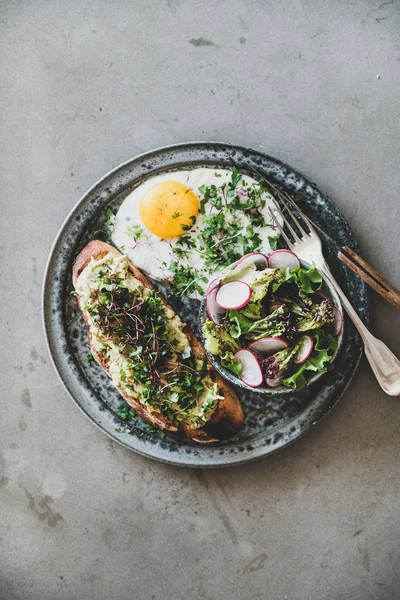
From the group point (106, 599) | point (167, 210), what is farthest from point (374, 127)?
point (106, 599)

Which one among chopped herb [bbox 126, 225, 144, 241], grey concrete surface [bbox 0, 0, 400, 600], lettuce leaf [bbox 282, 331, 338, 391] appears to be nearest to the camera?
lettuce leaf [bbox 282, 331, 338, 391]

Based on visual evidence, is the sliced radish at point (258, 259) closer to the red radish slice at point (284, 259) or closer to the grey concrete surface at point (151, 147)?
the red radish slice at point (284, 259)

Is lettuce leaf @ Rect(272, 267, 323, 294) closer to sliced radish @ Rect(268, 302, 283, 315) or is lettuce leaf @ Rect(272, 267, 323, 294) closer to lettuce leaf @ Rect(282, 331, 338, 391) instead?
sliced radish @ Rect(268, 302, 283, 315)

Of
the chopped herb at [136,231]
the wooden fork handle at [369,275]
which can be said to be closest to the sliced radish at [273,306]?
the wooden fork handle at [369,275]

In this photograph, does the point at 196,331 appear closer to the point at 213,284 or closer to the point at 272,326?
the point at 213,284

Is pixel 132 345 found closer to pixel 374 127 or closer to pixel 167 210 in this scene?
pixel 167 210

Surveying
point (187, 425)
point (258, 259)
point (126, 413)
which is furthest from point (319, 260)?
point (126, 413)

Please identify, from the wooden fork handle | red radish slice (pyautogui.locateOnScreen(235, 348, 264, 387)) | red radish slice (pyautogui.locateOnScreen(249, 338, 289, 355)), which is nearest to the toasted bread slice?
red radish slice (pyautogui.locateOnScreen(235, 348, 264, 387))
